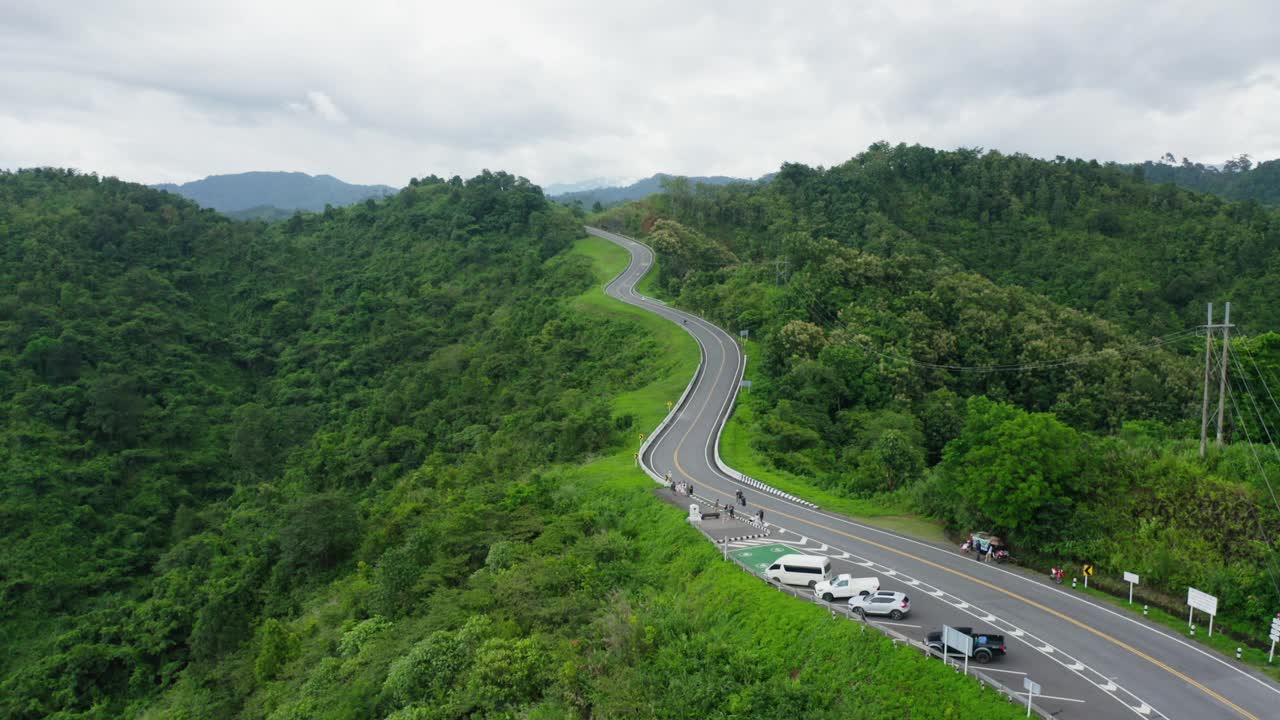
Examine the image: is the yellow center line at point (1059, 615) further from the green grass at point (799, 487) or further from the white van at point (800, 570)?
the white van at point (800, 570)

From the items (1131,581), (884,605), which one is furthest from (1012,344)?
(884,605)

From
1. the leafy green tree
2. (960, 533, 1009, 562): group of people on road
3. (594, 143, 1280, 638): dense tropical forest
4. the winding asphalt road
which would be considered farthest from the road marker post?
(960, 533, 1009, 562): group of people on road

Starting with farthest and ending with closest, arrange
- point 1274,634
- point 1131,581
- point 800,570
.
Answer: point 800,570 → point 1131,581 → point 1274,634

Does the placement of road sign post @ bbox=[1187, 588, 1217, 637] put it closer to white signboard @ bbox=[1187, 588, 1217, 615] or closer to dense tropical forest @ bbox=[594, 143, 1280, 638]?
white signboard @ bbox=[1187, 588, 1217, 615]

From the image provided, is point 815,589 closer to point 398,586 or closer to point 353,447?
point 398,586

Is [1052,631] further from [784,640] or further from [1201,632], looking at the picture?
[784,640]

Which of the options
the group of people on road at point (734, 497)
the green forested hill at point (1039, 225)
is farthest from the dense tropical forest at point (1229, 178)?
the group of people on road at point (734, 497)

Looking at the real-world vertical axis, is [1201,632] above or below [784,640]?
above
